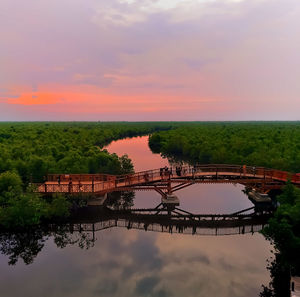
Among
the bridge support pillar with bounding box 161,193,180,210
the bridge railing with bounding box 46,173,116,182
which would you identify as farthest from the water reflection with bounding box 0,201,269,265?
the bridge railing with bounding box 46,173,116,182

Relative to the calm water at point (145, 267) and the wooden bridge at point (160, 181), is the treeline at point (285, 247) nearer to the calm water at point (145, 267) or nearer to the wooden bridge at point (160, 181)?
the calm water at point (145, 267)

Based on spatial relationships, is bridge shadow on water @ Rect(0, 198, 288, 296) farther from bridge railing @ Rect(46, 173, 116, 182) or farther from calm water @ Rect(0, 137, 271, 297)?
bridge railing @ Rect(46, 173, 116, 182)

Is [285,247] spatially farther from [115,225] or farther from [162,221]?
[115,225]

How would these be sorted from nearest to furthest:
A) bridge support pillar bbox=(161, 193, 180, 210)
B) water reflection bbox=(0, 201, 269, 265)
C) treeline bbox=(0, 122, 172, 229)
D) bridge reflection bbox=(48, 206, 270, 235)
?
1. water reflection bbox=(0, 201, 269, 265)
2. treeline bbox=(0, 122, 172, 229)
3. bridge reflection bbox=(48, 206, 270, 235)
4. bridge support pillar bbox=(161, 193, 180, 210)

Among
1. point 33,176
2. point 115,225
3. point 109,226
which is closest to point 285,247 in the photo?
point 115,225

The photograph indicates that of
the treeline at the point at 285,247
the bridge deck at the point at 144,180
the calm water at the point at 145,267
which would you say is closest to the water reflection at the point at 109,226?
the calm water at the point at 145,267

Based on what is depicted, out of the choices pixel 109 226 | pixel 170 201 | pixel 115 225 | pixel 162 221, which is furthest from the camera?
pixel 170 201

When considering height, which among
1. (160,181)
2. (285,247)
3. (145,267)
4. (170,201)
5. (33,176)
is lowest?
(145,267)

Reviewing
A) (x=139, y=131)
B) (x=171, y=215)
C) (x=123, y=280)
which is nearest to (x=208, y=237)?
(x=171, y=215)
